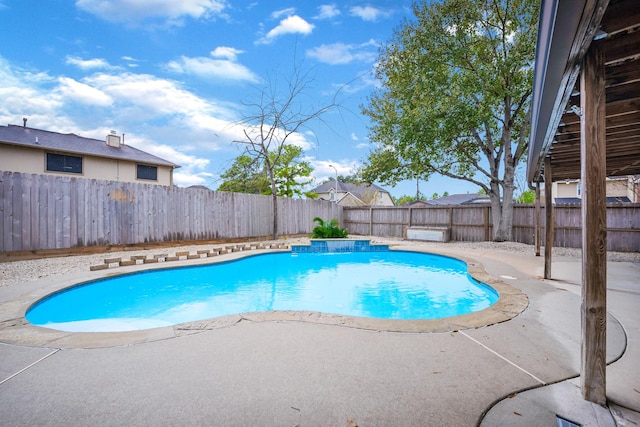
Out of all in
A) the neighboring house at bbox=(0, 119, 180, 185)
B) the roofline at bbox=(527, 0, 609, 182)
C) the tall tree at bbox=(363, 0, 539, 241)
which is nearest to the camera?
the roofline at bbox=(527, 0, 609, 182)

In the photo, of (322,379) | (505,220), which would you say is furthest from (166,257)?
(505,220)

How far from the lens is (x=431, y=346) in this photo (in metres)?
2.18

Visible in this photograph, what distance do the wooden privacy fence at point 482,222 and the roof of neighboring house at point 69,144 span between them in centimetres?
1081

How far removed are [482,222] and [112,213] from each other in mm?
11641

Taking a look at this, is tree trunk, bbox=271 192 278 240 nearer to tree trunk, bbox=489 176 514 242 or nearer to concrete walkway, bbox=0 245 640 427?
tree trunk, bbox=489 176 514 242

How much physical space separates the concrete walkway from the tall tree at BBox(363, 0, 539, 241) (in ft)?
27.6

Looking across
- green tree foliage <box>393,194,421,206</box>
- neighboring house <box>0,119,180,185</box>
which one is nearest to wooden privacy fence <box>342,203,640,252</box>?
neighboring house <box>0,119,180,185</box>

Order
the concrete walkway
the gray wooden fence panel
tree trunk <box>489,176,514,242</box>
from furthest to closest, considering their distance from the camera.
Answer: tree trunk <box>489,176,514,242</box> → the gray wooden fence panel → the concrete walkway

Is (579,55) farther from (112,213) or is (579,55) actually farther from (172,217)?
(172,217)

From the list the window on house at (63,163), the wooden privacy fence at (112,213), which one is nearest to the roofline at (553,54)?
the wooden privacy fence at (112,213)

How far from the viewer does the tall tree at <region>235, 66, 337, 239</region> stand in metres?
10.1

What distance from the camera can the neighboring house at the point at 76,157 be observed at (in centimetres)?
1177

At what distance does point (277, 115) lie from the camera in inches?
423

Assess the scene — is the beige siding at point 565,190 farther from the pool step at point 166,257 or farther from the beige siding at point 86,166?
the beige siding at point 86,166
